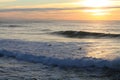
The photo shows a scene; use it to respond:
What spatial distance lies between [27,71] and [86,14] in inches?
3151

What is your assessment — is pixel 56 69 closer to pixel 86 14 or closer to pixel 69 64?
pixel 69 64

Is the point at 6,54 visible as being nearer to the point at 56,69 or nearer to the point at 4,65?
the point at 4,65

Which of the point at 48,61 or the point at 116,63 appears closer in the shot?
the point at 116,63

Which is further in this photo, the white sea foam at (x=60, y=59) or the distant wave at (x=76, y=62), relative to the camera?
the white sea foam at (x=60, y=59)

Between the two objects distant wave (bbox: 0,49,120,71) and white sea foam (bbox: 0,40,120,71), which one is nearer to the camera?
distant wave (bbox: 0,49,120,71)

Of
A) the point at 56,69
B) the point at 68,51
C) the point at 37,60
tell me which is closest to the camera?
the point at 56,69

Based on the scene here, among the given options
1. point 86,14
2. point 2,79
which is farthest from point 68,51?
point 86,14

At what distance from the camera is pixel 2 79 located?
11219 mm

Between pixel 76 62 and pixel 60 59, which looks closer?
pixel 76 62

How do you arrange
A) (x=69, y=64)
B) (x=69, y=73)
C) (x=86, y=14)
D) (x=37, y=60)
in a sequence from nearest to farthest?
(x=69, y=73), (x=69, y=64), (x=37, y=60), (x=86, y=14)

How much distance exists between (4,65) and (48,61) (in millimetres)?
2081

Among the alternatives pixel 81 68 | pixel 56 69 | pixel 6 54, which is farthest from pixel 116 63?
pixel 6 54

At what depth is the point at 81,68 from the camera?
1315cm

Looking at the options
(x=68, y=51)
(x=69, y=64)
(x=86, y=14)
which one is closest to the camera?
(x=69, y=64)
